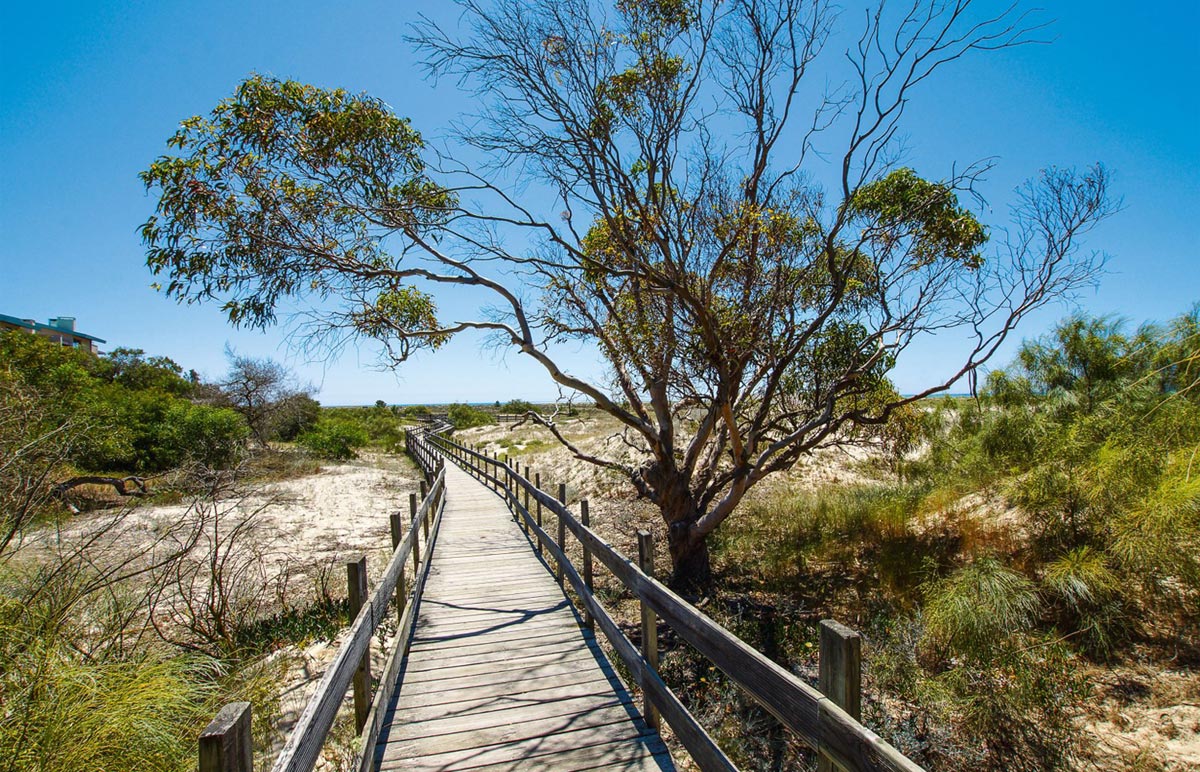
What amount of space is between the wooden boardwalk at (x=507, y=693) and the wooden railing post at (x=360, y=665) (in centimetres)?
25

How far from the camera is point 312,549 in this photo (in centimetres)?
1342

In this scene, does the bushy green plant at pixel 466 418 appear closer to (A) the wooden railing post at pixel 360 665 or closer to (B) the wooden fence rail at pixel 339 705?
(B) the wooden fence rail at pixel 339 705

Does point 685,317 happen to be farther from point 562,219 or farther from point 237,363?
point 237,363

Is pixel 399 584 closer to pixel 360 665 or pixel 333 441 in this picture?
pixel 360 665

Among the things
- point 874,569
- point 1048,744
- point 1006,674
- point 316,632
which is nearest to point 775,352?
point 874,569

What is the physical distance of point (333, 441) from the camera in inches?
1321

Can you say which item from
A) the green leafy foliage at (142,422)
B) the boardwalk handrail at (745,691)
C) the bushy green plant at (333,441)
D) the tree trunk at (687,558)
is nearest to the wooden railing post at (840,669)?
the boardwalk handrail at (745,691)

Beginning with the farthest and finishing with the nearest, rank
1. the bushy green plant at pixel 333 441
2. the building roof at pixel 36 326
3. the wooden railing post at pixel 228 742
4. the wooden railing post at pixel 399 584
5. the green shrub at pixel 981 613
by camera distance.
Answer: the building roof at pixel 36 326
the bushy green plant at pixel 333 441
the green shrub at pixel 981 613
the wooden railing post at pixel 399 584
the wooden railing post at pixel 228 742

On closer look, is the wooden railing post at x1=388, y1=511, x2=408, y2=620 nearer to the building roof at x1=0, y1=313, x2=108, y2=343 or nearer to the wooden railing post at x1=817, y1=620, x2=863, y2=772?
the wooden railing post at x1=817, y1=620, x2=863, y2=772

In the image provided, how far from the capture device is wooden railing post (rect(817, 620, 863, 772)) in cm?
216

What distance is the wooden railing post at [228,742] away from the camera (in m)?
1.65

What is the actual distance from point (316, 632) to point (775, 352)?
765 cm

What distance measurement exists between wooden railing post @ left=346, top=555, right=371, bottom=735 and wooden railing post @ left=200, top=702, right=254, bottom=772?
1838mm

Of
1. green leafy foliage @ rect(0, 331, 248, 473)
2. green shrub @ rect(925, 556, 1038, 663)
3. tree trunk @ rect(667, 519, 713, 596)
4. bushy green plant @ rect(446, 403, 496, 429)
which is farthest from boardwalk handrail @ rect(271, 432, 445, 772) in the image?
bushy green plant @ rect(446, 403, 496, 429)
